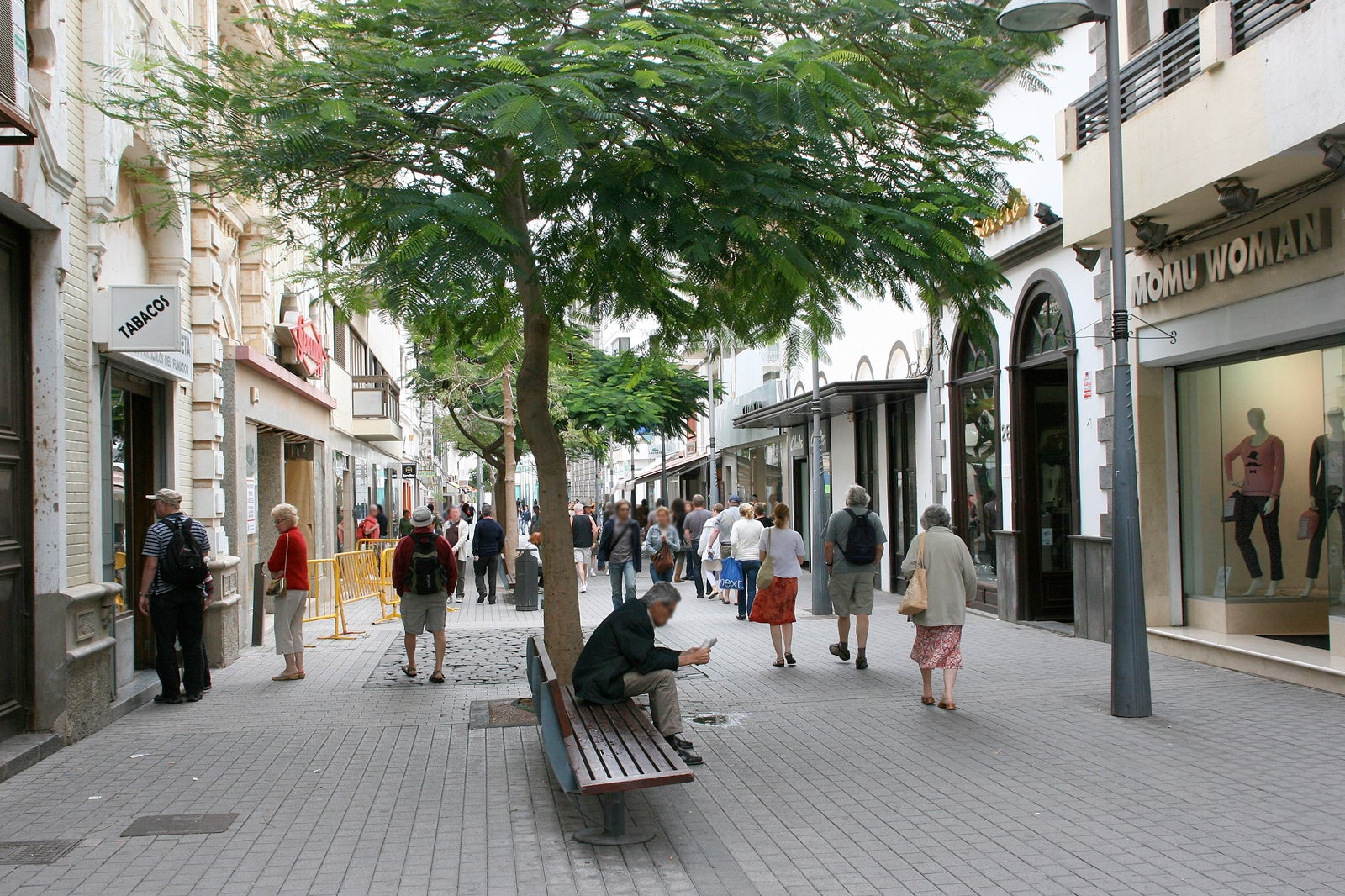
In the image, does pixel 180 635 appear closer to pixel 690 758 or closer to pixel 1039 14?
pixel 690 758

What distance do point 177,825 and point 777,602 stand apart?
6.75 metres

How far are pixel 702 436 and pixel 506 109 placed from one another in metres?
40.9

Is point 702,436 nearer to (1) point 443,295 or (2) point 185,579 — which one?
(2) point 185,579

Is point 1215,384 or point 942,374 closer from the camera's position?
point 1215,384

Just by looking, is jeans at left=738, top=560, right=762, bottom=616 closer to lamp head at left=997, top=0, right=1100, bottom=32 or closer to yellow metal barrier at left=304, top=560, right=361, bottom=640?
yellow metal barrier at left=304, top=560, right=361, bottom=640

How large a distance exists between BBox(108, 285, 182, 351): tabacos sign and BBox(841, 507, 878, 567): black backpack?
6.26 m

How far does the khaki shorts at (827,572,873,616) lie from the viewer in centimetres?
1191

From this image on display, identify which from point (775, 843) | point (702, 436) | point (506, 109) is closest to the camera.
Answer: point (775, 843)

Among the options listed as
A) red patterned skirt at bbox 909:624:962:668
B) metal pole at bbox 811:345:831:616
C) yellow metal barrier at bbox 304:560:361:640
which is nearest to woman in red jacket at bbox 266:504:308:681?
yellow metal barrier at bbox 304:560:361:640

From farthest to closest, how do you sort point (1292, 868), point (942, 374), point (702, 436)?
point (702, 436) → point (942, 374) → point (1292, 868)

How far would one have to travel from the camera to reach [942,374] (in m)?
18.7

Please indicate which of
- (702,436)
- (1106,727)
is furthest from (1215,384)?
(702,436)

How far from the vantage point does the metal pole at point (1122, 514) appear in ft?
29.7

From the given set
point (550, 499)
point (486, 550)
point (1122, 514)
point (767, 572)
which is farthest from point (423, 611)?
point (486, 550)
